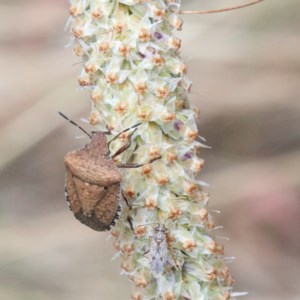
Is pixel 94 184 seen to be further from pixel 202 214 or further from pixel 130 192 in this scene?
pixel 202 214

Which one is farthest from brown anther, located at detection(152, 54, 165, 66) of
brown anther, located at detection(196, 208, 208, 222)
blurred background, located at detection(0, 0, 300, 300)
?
blurred background, located at detection(0, 0, 300, 300)

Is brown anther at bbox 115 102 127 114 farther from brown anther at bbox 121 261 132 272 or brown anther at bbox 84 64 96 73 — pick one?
brown anther at bbox 121 261 132 272

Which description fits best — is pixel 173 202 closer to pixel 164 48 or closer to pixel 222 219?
pixel 164 48

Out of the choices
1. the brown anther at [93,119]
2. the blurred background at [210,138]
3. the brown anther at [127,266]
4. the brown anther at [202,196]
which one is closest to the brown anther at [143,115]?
the brown anther at [93,119]

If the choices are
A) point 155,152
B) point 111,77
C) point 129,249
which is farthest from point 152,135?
point 129,249

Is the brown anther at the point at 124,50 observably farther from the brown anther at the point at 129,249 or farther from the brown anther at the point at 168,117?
the brown anther at the point at 129,249

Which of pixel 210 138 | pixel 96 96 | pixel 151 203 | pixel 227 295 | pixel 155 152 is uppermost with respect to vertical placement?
pixel 96 96

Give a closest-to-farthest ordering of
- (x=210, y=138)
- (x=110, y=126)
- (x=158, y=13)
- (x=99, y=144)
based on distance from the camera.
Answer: (x=158, y=13) < (x=110, y=126) < (x=99, y=144) < (x=210, y=138)
